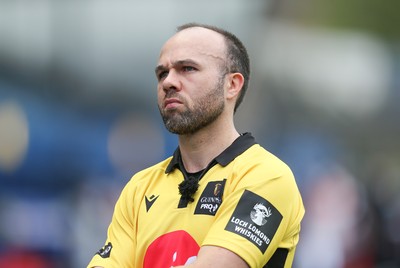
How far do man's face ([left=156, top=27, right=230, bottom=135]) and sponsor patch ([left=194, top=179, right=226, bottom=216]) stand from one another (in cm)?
32

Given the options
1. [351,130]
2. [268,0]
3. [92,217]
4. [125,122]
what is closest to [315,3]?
[268,0]

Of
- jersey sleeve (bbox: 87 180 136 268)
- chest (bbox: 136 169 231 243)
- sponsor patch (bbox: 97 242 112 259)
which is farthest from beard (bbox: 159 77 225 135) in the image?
sponsor patch (bbox: 97 242 112 259)

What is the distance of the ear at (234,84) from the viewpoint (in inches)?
183

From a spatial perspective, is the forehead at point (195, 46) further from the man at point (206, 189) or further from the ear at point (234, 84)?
the ear at point (234, 84)

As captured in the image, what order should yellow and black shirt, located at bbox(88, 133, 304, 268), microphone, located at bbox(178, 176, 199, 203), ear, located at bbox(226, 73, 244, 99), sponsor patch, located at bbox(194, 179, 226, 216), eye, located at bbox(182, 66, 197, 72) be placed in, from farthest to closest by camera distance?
1. ear, located at bbox(226, 73, 244, 99)
2. eye, located at bbox(182, 66, 197, 72)
3. microphone, located at bbox(178, 176, 199, 203)
4. sponsor patch, located at bbox(194, 179, 226, 216)
5. yellow and black shirt, located at bbox(88, 133, 304, 268)

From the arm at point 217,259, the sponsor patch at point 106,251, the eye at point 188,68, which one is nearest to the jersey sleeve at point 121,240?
the sponsor patch at point 106,251

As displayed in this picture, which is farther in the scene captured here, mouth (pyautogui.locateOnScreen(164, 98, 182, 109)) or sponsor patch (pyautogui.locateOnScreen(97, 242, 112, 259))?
sponsor patch (pyautogui.locateOnScreen(97, 242, 112, 259))

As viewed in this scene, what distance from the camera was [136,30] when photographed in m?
13.6

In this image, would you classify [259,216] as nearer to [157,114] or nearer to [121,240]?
[121,240]

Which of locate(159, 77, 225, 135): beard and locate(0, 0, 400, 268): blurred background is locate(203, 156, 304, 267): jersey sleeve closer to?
locate(159, 77, 225, 135): beard

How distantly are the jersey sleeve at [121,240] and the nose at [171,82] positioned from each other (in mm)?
580

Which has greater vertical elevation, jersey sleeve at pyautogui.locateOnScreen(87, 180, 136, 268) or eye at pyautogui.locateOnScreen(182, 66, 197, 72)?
eye at pyautogui.locateOnScreen(182, 66, 197, 72)

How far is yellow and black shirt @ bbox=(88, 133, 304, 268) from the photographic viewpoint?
13.7 feet

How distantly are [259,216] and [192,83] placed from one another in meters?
0.74
